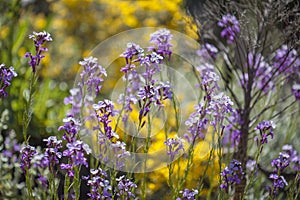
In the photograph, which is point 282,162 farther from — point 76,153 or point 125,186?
point 76,153

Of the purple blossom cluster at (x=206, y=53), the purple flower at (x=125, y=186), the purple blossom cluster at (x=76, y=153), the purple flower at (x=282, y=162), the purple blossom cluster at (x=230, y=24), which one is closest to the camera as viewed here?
the purple blossom cluster at (x=76, y=153)

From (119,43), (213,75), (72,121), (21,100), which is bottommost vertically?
(72,121)

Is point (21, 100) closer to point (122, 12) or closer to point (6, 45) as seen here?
point (6, 45)

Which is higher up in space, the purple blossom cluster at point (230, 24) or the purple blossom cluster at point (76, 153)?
the purple blossom cluster at point (230, 24)

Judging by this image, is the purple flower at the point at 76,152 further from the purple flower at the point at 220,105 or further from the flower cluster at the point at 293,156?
the flower cluster at the point at 293,156

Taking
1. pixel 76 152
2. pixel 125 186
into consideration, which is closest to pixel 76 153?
pixel 76 152

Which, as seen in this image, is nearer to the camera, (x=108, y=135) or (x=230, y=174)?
(x=108, y=135)

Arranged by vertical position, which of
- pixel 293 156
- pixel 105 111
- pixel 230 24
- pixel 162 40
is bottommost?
pixel 105 111

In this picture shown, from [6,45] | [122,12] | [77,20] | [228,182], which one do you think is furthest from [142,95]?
[77,20]

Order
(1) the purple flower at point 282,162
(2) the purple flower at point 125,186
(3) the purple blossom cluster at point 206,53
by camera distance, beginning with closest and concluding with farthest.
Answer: (2) the purple flower at point 125,186, (1) the purple flower at point 282,162, (3) the purple blossom cluster at point 206,53

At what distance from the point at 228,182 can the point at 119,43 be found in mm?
4080

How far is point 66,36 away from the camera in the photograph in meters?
7.97

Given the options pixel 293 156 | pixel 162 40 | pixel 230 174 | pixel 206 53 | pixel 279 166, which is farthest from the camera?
pixel 206 53

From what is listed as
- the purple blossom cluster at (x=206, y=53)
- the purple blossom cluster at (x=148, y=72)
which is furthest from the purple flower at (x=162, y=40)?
the purple blossom cluster at (x=206, y=53)
